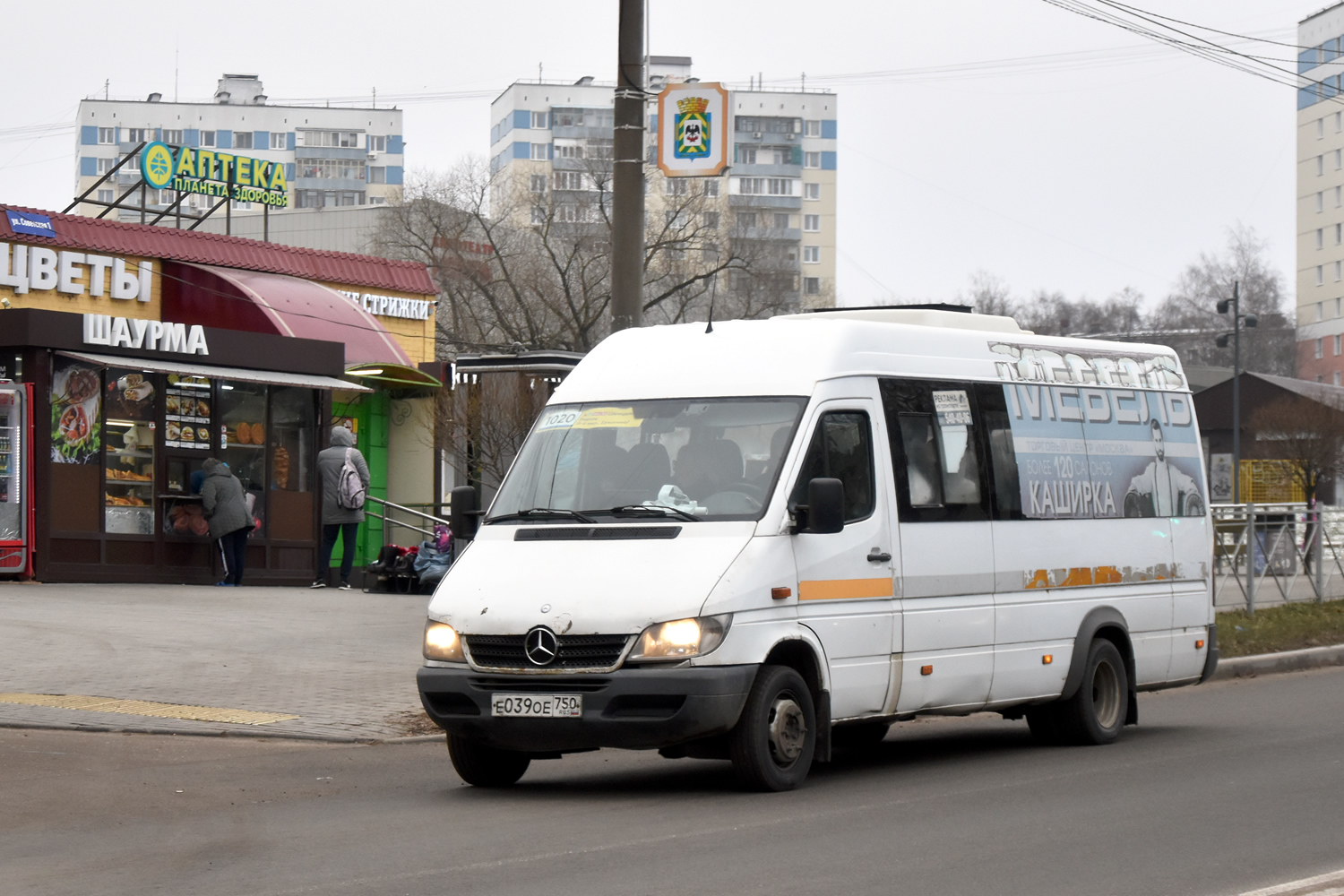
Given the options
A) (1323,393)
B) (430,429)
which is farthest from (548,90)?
(430,429)

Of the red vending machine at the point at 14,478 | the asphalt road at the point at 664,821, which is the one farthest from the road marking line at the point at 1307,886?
the red vending machine at the point at 14,478

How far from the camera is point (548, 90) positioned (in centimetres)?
12319

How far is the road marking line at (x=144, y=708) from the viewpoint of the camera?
1159 cm

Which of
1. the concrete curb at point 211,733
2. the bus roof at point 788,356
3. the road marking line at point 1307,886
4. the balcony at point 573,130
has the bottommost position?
the concrete curb at point 211,733

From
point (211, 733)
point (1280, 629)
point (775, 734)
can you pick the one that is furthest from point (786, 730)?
point (1280, 629)

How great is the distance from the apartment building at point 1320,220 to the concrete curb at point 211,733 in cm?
10967

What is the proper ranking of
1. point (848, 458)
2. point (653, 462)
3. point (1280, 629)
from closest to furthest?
point (653, 462) < point (848, 458) < point (1280, 629)

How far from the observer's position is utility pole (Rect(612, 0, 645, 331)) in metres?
12.8

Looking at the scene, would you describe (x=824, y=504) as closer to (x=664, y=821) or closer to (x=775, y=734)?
(x=775, y=734)

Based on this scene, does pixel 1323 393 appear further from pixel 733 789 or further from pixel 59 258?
pixel 733 789

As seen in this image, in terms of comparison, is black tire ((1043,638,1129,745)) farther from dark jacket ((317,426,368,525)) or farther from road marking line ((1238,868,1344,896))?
dark jacket ((317,426,368,525))

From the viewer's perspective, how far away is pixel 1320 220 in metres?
117

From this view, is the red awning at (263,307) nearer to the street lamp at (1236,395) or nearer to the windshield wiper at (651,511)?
the windshield wiper at (651,511)

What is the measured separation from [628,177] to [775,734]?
5.33 m
